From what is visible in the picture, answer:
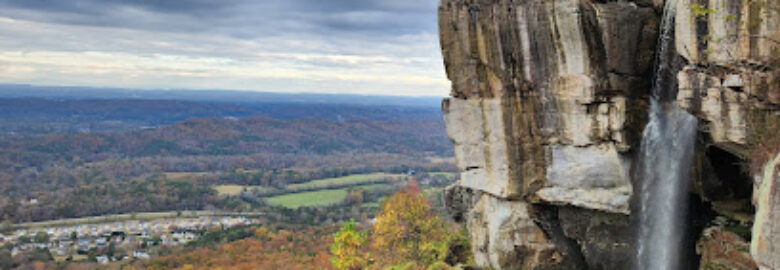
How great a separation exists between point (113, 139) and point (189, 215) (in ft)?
301

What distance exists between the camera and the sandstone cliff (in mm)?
16797

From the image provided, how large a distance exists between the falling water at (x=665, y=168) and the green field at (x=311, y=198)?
243 ft

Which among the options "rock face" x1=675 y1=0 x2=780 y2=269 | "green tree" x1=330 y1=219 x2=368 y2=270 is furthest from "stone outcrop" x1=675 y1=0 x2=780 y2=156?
"green tree" x1=330 y1=219 x2=368 y2=270

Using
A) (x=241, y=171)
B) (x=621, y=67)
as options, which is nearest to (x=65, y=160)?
(x=241, y=171)

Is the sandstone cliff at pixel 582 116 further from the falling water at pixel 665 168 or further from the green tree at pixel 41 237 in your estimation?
the green tree at pixel 41 237

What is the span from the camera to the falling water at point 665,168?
65.4 feet

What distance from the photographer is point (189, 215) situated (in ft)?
293

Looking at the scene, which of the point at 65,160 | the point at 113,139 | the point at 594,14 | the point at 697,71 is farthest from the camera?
the point at 113,139

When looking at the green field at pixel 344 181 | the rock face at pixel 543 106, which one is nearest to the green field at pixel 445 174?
the green field at pixel 344 181

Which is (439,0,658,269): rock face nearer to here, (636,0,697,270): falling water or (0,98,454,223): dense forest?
(636,0,697,270): falling water

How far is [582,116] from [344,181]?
98813mm

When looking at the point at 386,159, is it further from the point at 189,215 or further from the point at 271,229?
the point at 271,229

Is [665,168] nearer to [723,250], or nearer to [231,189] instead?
[723,250]

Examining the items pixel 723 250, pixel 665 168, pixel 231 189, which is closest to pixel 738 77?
pixel 665 168
